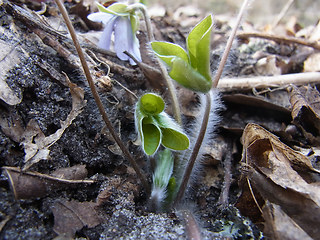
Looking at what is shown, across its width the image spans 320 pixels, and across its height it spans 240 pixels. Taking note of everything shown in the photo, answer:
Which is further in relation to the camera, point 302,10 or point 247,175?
point 302,10

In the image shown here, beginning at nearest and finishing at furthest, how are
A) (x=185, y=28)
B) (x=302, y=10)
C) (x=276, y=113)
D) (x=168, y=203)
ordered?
(x=168, y=203) → (x=276, y=113) → (x=185, y=28) → (x=302, y=10)

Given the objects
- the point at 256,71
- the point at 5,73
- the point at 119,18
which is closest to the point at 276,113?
the point at 256,71

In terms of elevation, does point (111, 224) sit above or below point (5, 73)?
below

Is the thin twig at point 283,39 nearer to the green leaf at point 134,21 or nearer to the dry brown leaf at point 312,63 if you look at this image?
the dry brown leaf at point 312,63

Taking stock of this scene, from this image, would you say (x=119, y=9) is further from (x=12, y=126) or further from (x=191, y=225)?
(x=191, y=225)

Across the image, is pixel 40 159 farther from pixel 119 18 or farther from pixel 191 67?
pixel 119 18

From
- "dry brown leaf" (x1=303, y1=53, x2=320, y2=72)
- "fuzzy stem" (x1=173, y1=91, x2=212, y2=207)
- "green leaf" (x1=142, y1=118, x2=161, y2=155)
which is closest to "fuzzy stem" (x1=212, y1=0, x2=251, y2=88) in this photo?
"fuzzy stem" (x1=173, y1=91, x2=212, y2=207)

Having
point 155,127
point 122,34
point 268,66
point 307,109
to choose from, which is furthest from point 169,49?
point 268,66
